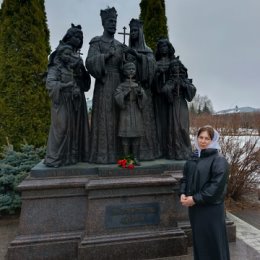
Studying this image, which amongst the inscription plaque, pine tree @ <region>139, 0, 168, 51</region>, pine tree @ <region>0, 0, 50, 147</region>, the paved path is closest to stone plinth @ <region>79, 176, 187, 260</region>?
the inscription plaque

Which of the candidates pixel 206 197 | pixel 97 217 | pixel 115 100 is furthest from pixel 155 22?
pixel 206 197

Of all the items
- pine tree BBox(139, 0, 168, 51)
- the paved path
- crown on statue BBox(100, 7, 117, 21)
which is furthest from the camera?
pine tree BBox(139, 0, 168, 51)

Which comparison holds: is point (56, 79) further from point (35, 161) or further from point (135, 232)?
point (35, 161)

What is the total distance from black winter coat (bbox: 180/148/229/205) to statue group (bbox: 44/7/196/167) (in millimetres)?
1375

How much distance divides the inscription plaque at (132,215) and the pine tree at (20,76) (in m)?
4.42

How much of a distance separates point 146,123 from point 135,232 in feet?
5.88

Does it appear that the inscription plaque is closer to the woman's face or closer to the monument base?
the monument base

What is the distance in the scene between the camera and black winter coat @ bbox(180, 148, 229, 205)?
249cm

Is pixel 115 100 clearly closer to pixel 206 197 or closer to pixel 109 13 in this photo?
pixel 109 13

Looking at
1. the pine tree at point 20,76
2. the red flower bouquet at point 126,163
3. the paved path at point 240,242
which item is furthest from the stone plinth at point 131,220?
the pine tree at point 20,76

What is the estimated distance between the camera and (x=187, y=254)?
3.71m

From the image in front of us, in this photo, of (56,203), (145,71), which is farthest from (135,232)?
(145,71)

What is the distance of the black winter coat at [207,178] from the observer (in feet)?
8.16

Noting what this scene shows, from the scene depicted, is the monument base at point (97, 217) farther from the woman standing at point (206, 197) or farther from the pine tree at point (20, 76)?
the pine tree at point (20, 76)
